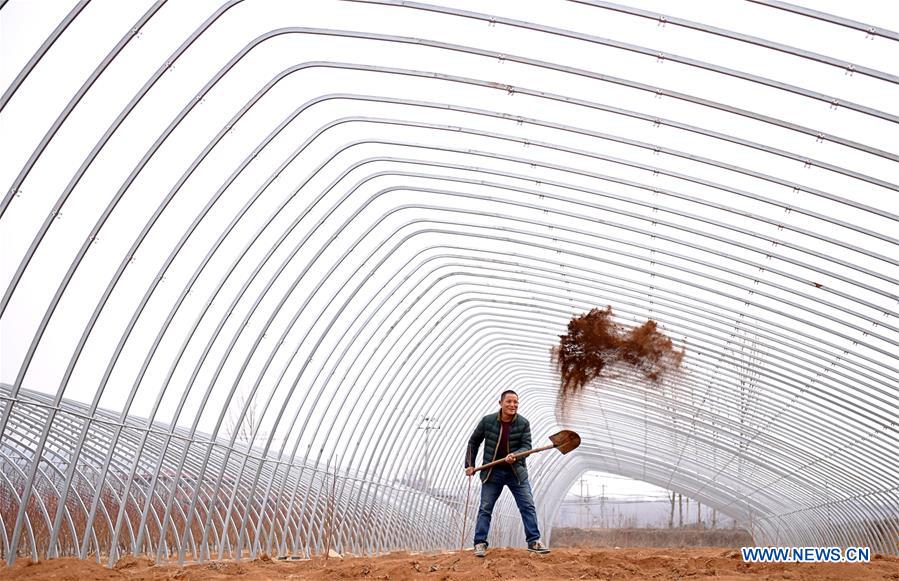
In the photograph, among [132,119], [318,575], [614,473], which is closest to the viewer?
[318,575]

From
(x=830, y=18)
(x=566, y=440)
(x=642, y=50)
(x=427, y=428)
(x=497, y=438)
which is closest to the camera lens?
(x=830, y=18)

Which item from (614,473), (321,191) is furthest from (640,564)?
(614,473)

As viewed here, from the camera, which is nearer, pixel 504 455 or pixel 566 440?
pixel 504 455

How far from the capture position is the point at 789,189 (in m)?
17.7

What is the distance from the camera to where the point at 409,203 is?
21188mm

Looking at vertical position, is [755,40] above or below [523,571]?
above

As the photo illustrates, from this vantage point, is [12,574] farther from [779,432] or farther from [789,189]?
Answer: [779,432]

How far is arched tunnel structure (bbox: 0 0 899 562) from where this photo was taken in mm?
13398

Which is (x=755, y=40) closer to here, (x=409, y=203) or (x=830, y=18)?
(x=830, y=18)

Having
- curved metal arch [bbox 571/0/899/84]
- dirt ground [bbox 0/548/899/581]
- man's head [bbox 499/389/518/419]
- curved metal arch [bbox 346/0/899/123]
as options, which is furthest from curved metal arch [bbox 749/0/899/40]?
dirt ground [bbox 0/548/899/581]

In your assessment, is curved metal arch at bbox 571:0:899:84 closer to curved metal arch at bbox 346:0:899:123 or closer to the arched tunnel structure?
the arched tunnel structure

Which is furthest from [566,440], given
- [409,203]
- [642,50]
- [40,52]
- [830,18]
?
[40,52]

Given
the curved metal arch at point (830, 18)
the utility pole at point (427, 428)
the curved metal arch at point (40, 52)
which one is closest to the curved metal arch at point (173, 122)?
the curved metal arch at point (40, 52)

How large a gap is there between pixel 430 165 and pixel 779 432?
19.3m
